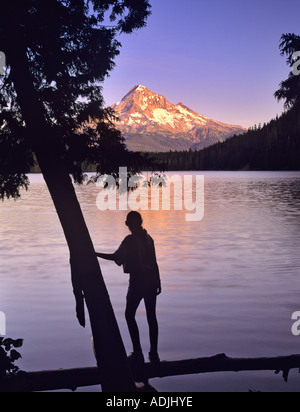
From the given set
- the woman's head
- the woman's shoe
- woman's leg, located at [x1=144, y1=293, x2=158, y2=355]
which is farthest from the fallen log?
the woman's head

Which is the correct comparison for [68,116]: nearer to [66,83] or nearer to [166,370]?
[66,83]

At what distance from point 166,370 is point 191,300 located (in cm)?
719

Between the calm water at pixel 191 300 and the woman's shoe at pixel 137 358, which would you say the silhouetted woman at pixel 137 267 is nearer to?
the woman's shoe at pixel 137 358

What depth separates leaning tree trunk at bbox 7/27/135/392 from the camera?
29.5 feet

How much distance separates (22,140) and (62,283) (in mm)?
10107

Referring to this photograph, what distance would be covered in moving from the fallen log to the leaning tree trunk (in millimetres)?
317

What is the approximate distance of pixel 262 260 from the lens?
24.5 meters

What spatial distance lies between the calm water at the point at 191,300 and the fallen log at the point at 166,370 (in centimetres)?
26

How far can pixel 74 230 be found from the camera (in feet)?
29.5

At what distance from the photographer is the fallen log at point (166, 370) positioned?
28.2ft

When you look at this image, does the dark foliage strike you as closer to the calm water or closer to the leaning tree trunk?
the leaning tree trunk

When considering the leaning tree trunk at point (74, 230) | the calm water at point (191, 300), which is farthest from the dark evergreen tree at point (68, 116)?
the calm water at point (191, 300)

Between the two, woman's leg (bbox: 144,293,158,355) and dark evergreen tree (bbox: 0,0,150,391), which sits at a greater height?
dark evergreen tree (bbox: 0,0,150,391)
